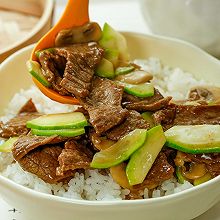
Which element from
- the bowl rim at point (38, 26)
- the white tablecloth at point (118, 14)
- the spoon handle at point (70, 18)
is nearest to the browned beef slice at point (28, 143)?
the spoon handle at point (70, 18)

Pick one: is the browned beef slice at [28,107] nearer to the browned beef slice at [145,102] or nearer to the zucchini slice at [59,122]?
the zucchini slice at [59,122]

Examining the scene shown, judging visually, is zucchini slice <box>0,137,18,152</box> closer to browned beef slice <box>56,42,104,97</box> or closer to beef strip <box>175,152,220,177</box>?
browned beef slice <box>56,42,104,97</box>

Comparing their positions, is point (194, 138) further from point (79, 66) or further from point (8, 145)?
point (8, 145)

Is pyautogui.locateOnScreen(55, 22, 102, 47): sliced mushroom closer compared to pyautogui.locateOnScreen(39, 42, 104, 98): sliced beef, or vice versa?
pyautogui.locateOnScreen(39, 42, 104, 98): sliced beef

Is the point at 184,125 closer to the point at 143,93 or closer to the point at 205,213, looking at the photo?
the point at 143,93

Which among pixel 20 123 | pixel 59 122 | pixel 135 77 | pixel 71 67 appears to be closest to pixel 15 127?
pixel 20 123

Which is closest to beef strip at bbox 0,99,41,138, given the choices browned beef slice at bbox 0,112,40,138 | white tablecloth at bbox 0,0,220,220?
browned beef slice at bbox 0,112,40,138
